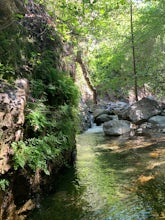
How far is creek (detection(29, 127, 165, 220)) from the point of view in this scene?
444 cm

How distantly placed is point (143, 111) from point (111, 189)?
10608 mm

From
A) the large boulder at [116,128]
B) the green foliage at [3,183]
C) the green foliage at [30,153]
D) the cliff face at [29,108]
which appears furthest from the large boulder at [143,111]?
the green foliage at [3,183]

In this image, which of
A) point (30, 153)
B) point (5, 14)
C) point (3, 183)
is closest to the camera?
point (3, 183)

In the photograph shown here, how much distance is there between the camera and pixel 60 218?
4359 millimetres

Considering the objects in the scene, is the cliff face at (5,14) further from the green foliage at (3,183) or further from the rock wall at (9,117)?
the green foliage at (3,183)

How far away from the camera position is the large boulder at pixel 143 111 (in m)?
15.3

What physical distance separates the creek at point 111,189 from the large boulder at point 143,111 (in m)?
6.21

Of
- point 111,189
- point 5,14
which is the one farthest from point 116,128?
point 5,14

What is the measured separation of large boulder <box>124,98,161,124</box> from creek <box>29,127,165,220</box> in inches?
244

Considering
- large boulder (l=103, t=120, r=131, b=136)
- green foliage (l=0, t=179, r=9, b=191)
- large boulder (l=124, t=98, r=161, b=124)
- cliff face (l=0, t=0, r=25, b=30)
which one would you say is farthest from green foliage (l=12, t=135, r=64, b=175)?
large boulder (l=124, t=98, r=161, b=124)

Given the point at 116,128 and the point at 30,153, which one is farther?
the point at 116,128

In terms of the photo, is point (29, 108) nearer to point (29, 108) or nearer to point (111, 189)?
point (29, 108)

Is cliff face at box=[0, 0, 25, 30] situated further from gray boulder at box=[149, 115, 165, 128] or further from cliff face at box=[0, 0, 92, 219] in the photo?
gray boulder at box=[149, 115, 165, 128]

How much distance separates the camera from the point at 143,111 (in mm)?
15523
